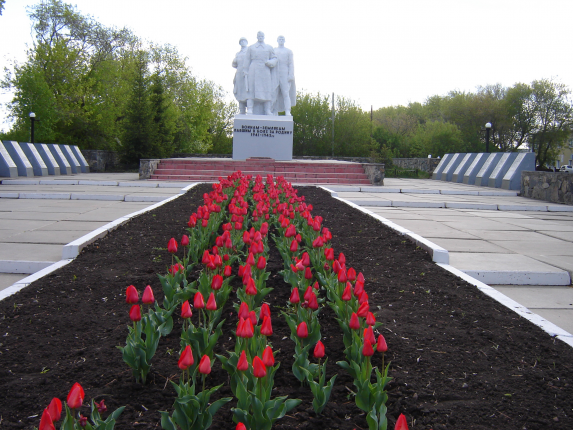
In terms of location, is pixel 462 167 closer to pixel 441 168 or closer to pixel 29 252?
pixel 441 168

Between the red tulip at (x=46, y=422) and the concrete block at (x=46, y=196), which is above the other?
the concrete block at (x=46, y=196)

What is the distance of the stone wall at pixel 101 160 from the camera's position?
78.4ft

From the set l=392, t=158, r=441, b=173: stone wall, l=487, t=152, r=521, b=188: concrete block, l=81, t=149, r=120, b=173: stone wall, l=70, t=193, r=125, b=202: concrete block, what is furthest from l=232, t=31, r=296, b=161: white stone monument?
l=392, t=158, r=441, b=173: stone wall

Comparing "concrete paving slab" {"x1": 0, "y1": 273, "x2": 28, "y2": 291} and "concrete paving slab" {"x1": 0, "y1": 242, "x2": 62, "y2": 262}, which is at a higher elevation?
"concrete paving slab" {"x1": 0, "y1": 242, "x2": 62, "y2": 262}

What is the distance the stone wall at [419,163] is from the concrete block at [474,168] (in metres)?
6.22

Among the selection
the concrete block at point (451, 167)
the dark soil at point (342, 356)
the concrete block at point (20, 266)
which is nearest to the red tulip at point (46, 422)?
the dark soil at point (342, 356)

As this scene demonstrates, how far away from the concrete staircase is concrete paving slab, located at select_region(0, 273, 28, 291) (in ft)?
35.9

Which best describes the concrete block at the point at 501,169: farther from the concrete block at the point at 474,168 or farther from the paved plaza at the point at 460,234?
the paved plaza at the point at 460,234

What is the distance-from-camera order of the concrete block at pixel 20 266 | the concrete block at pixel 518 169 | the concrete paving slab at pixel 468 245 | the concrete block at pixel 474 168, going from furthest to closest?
the concrete block at pixel 474 168
the concrete block at pixel 518 169
the concrete paving slab at pixel 468 245
the concrete block at pixel 20 266

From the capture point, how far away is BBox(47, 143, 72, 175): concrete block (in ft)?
65.5

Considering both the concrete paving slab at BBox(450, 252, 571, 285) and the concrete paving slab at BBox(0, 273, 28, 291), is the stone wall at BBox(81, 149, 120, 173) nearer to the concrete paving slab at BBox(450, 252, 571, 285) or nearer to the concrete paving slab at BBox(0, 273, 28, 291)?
the concrete paving slab at BBox(0, 273, 28, 291)

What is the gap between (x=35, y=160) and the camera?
711 inches

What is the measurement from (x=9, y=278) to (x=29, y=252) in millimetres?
752

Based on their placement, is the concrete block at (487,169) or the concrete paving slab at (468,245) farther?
the concrete block at (487,169)
